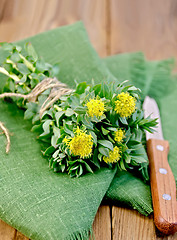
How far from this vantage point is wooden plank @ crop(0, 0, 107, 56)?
1.12m

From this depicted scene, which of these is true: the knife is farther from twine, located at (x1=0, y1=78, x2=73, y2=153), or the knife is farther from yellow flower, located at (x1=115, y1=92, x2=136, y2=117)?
twine, located at (x1=0, y1=78, x2=73, y2=153)

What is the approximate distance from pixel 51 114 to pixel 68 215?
0.64 ft

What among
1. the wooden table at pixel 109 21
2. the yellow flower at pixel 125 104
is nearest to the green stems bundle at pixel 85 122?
the yellow flower at pixel 125 104

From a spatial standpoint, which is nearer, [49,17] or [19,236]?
[19,236]

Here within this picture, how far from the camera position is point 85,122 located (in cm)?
54

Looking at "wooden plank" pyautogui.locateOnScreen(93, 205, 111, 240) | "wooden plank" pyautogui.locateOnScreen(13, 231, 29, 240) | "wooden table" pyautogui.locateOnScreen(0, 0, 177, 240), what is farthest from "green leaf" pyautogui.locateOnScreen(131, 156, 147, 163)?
"wooden table" pyautogui.locateOnScreen(0, 0, 177, 240)

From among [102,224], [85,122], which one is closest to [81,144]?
[85,122]

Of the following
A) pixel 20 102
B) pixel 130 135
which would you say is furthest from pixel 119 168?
pixel 20 102

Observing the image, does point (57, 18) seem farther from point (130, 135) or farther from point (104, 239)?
point (104, 239)

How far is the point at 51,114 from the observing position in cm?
60

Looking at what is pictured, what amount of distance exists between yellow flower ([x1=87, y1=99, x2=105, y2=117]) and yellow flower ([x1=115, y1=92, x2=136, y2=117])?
3cm

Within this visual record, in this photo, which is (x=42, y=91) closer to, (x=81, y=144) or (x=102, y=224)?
(x=81, y=144)

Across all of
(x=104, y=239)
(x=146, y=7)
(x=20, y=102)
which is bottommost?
(x=104, y=239)

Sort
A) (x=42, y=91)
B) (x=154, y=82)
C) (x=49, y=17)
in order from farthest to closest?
(x=49, y=17) → (x=154, y=82) → (x=42, y=91)
